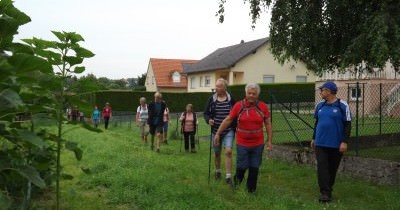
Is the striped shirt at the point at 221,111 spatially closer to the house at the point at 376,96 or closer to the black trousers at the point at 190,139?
the black trousers at the point at 190,139

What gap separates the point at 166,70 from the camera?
62.0 m

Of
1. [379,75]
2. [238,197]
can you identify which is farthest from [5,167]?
[379,75]

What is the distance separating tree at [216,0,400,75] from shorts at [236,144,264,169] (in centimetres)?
262

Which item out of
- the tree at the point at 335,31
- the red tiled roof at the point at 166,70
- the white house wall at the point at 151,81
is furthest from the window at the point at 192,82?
the tree at the point at 335,31

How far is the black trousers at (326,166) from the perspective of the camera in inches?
291

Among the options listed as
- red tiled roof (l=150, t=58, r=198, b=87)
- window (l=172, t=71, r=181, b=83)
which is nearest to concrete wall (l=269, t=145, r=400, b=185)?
red tiled roof (l=150, t=58, r=198, b=87)

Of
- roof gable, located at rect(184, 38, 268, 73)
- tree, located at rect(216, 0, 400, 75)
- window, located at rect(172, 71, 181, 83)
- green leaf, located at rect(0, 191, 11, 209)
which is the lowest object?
green leaf, located at rect(0, 191, 11, 209)

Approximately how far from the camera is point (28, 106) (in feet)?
11.9

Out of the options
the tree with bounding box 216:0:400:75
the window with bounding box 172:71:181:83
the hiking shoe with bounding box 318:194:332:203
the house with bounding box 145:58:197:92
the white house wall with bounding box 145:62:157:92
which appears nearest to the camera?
the hiking shoe with bounding box 318:194:332:203

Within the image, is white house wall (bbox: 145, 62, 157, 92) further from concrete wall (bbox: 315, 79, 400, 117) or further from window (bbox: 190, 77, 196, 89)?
concrete wall (bbox: 315, 79, 400, 117)

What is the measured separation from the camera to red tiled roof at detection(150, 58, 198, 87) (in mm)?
59906

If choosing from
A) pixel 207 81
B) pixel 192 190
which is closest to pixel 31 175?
pixel 192 190

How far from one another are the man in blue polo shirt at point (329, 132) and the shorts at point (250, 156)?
92 cm

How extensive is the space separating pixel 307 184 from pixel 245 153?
1.87m
